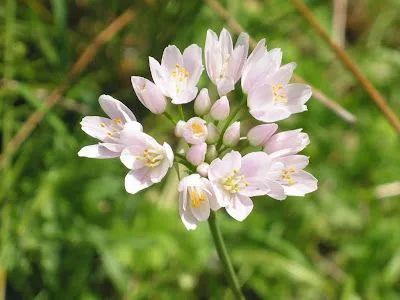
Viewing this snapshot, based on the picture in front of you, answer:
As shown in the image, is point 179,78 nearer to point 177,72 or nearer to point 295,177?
point 177,72

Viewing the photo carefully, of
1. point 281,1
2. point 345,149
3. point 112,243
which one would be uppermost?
point 281,1

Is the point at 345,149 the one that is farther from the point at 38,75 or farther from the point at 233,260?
the point at 38,75

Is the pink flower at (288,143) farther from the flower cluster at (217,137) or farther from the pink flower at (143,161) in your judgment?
the pink flower at (143,161)

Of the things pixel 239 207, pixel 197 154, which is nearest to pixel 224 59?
pixel 197 154

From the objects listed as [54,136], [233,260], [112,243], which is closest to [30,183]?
[54,136]

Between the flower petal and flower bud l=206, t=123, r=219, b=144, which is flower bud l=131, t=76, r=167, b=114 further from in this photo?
the flower petal

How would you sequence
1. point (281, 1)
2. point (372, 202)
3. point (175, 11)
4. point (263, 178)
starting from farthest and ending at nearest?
point (281, 1) → point (175, 11) → point (372, 202) → point (263, 178)

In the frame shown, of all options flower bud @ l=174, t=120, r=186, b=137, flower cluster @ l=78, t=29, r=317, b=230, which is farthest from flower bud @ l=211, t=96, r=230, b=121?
flower bud @ l=174, t=120, r=186, b=137
